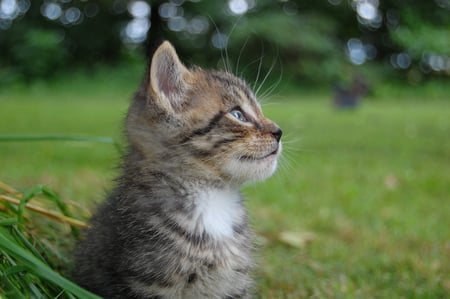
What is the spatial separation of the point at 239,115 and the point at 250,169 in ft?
0.65

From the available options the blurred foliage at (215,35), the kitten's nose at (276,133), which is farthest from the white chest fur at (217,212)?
the blurred foliage at (215,35)

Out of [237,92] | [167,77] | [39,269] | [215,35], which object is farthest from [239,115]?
[215,35]

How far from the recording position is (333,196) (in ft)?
14.2

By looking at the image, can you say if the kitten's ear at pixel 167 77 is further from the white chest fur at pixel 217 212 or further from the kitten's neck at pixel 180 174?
the white chest fur at pixel 217 212

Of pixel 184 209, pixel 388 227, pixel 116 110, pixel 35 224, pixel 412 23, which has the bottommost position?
pixel 116 110

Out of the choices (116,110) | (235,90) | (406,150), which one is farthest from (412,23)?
(235,90)

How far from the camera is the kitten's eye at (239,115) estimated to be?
2010 mm

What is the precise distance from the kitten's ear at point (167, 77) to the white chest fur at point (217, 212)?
A: 0.32m

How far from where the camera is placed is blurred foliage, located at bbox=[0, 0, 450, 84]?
15.7 meters

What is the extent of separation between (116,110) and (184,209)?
8.00 metres

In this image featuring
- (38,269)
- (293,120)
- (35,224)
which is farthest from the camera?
(293,120)

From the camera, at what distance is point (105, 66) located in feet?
55.7

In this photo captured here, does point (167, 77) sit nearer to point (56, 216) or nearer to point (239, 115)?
point (239, 115)

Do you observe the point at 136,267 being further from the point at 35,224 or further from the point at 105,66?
the point at 105,66
